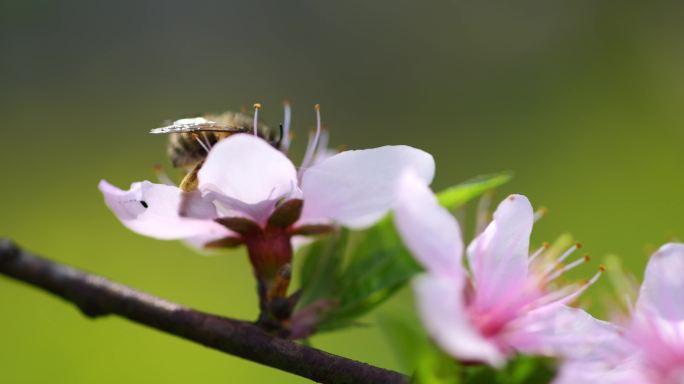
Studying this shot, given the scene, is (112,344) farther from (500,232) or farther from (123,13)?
(123,13)

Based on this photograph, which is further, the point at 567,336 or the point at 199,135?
the point at 199,135

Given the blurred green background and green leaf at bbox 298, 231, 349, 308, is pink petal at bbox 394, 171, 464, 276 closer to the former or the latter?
green leaf at bbox 298, 231, 349, 308

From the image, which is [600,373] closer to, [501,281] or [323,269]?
[501,281]

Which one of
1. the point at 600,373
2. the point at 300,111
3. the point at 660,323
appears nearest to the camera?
the point at 600,373

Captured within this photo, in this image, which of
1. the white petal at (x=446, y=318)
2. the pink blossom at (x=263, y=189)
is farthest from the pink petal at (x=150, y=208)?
the white petal at (x=446, y=318)

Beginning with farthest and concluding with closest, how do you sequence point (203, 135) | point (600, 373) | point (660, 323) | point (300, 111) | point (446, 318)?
point (300, 111) → point (203, 135) → point (660, 323) → point (600, 373) → point (446, 318)

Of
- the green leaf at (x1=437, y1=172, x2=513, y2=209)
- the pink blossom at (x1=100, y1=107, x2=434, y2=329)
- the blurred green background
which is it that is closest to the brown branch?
the pink blossom at (x1=100, y1=107, x2=434, y2=329)

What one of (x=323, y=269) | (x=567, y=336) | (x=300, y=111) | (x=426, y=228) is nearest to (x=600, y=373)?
(x=567, y=336)

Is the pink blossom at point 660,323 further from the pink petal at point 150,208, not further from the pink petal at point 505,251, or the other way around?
the pink petal at point 150,208
